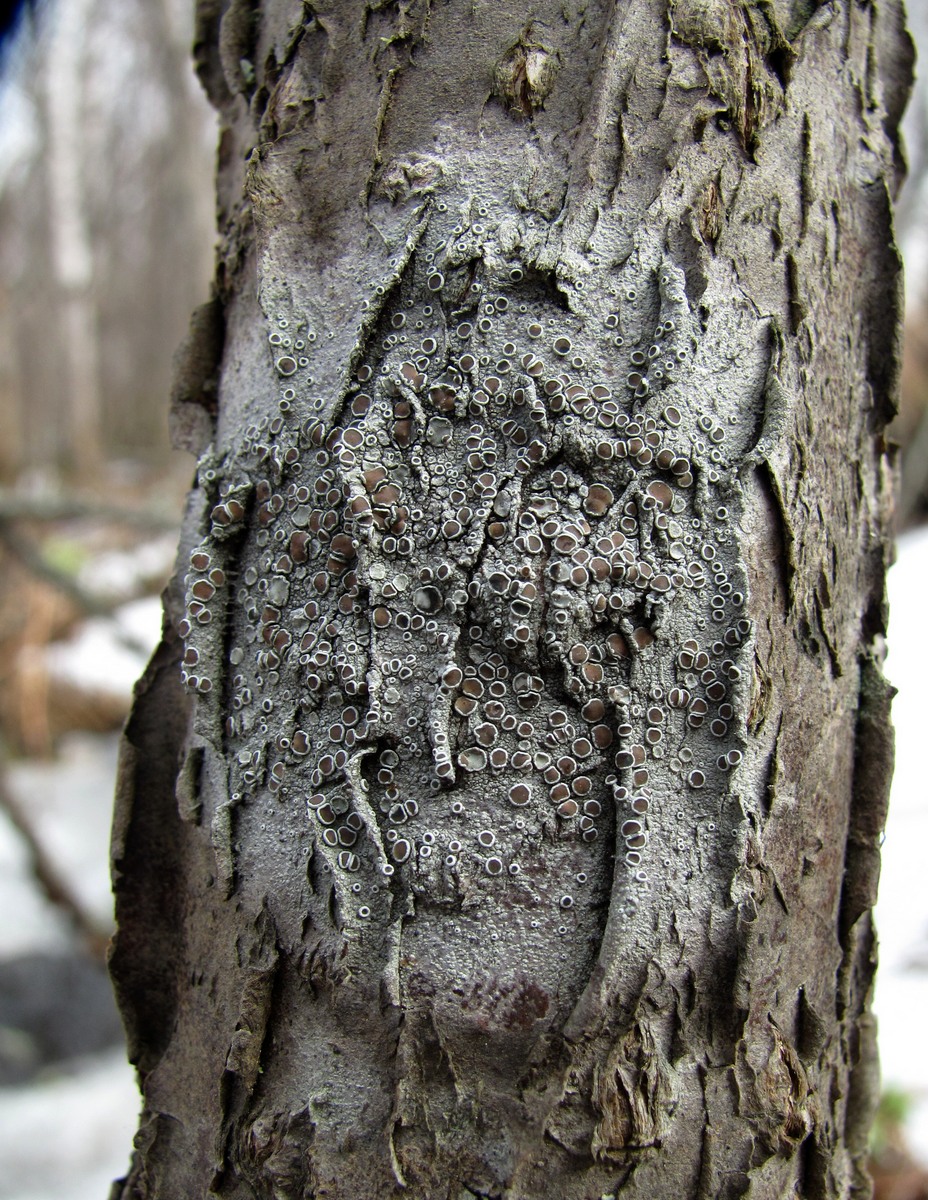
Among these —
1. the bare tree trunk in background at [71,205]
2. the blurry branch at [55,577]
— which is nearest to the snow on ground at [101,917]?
the blurry branch at [55,577]

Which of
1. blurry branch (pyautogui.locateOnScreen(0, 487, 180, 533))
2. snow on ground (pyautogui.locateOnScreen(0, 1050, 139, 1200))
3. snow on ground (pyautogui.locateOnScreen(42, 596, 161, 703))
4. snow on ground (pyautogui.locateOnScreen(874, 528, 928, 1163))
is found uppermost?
snow on ground (pyautogui.locateOnScreen(42, 596, 161, 703))

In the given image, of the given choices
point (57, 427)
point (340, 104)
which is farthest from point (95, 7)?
point (340, 104)

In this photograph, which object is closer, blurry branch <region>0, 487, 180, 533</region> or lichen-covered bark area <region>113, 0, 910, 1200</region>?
lichen-covered bark area <region>113, 0, 910, 1200</region>

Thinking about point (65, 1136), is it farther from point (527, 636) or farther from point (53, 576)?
point (527, 636)

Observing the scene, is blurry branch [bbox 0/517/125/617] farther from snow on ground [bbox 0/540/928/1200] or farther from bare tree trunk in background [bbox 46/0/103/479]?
bare tree trunk in background [bbox 46/0/103/479]

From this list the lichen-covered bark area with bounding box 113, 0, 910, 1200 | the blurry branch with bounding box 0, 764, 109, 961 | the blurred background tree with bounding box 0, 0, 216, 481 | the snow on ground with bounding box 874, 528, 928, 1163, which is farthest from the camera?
the blurred background tree with bounding box 0, 0, 216, 481

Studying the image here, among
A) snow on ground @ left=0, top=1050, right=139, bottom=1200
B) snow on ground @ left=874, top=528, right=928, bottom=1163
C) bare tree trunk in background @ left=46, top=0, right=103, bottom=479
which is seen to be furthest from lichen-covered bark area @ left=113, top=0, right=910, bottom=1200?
bare tree trunk in background @ left=46, top=0, right=103, bottom=479

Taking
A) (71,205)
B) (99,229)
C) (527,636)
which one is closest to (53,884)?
(527,636)
